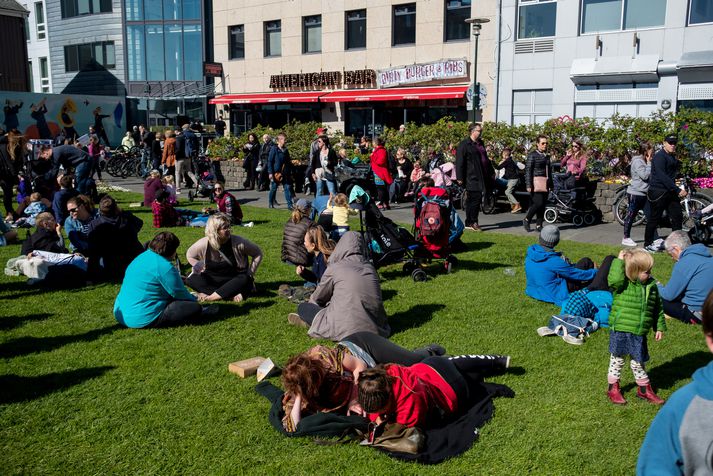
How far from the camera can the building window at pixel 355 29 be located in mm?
28734

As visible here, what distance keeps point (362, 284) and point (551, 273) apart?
2625 millimetres

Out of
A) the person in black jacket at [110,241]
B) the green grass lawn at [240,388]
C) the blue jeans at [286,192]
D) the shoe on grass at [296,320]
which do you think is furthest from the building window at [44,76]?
the shoe on grass at [296,320]

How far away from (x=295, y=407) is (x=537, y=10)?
22.2 metres

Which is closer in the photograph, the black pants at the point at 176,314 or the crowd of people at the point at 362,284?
the crowd of people at the point at 362,284

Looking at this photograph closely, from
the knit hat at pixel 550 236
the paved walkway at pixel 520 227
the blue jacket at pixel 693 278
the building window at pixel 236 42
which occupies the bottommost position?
the paved walkway at pixel 520 227

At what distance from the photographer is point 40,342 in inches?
266

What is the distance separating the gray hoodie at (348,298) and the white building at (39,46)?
45.5 m

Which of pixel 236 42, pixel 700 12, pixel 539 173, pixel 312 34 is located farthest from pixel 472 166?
pixel 236 42

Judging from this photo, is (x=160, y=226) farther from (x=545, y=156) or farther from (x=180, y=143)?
(x=545, y=156)

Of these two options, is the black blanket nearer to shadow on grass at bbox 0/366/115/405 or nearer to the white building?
shadow on grass at bbox 0/366/115/405

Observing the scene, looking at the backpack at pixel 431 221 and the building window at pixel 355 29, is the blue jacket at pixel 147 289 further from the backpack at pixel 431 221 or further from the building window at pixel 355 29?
the building window at pixel 355 29

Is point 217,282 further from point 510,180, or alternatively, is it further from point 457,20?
point 457,20

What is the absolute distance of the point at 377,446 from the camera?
4.51m

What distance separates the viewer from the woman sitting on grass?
22.8ft
